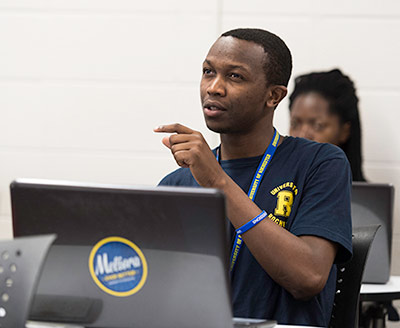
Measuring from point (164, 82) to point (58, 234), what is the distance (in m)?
2.22

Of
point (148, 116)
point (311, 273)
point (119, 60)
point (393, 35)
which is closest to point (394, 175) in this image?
point (393, 35)

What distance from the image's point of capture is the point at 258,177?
1721 mm

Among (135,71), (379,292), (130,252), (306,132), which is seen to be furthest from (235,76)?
(135,71)

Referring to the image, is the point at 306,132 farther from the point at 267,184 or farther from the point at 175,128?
the point at 175,128

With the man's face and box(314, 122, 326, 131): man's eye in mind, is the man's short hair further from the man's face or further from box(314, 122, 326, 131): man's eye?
box(314, 122, 326, 131): man's eye

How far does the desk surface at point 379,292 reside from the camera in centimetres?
229

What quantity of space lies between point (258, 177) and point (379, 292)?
2.75ft

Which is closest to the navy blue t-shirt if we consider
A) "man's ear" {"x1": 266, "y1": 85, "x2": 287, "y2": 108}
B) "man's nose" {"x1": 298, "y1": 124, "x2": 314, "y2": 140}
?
"man's ear" {"x1": 266, "y1": 85, "x2": 287, "y2": 108}

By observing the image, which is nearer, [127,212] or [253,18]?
[127,212]

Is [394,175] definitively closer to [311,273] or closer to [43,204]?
[311,273]

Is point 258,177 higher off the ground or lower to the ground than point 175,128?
lower

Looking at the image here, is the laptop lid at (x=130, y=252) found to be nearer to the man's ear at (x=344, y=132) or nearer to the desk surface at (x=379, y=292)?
the desk surface at (x=379, y=292)

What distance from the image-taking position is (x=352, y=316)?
5.66 ft

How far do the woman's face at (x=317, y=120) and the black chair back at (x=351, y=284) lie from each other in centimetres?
133
